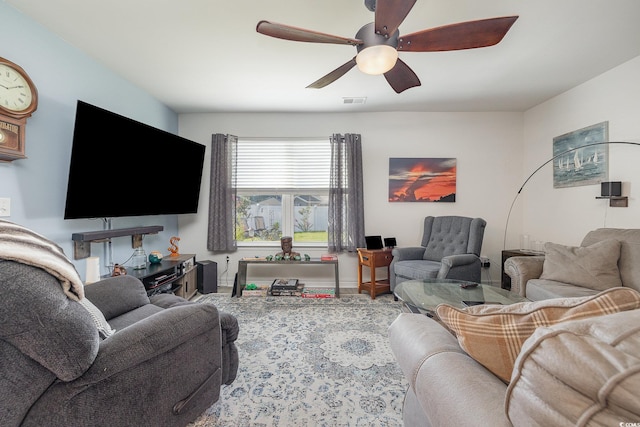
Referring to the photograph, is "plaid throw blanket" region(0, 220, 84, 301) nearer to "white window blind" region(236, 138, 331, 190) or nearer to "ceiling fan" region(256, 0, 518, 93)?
"ceiling fan" region(256, 0, 518, 93)

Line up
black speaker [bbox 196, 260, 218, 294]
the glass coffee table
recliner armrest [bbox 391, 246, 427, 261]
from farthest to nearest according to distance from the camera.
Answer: black speaker [bbox 196, 260, 218, 294]
recliner armrest [bbox 391, 246, 427, 261]
the glass coffee table

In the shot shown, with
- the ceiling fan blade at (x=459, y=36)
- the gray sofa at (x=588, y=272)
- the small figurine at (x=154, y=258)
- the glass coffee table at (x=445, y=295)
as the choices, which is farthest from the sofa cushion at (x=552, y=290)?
the small figurine at (x=154, y=258)

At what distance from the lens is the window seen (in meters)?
3.92

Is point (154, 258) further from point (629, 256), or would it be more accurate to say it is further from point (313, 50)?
point (629, 256)

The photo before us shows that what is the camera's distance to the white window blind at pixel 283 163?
3918 mm

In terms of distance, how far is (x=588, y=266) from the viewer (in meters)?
2.16

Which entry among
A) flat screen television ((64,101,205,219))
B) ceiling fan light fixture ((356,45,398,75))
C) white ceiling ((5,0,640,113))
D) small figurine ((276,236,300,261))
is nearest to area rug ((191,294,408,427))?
small figurine ((276,236,300,261))

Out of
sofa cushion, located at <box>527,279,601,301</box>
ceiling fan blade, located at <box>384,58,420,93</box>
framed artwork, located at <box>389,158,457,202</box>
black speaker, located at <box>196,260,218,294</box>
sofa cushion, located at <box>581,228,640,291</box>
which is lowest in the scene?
black speaker, located at <box>196,260,218,294</box>

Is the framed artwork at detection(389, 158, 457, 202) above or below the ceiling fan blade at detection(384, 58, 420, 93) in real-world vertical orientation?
below

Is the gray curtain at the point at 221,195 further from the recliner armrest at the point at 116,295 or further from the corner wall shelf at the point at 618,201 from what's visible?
the corner wall shelf at the point at 618,201

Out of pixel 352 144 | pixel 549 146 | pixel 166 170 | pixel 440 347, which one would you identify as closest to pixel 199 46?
pixel 166 170

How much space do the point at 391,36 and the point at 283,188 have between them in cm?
261

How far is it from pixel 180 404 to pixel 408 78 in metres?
2.46

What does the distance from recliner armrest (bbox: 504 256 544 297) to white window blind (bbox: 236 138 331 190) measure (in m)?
2.40
